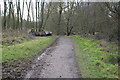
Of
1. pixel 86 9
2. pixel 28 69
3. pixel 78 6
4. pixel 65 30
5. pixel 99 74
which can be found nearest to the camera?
pixel 99 74

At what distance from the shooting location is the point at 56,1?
138ft

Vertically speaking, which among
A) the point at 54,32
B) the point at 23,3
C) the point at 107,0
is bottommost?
the point at 54,32

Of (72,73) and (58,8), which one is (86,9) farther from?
(72,73)

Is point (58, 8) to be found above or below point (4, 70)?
above

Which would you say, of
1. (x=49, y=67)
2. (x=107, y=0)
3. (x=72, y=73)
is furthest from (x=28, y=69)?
(x=107, y=0)

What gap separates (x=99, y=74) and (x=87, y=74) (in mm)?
529

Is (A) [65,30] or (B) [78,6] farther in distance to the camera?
(A) [65,30]

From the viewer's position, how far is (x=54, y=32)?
151ft

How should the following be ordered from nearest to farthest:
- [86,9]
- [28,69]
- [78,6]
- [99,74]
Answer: [99,74] < [28,69] < [86,9] < [78,6]

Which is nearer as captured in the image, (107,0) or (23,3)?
(107,0)

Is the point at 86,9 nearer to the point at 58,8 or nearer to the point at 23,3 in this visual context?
the point at 58,8

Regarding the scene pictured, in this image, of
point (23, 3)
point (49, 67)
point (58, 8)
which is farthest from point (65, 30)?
point (49, 67)

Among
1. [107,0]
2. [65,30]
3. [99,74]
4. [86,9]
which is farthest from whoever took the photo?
[65,30]

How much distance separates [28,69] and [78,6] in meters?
A: 37.8
